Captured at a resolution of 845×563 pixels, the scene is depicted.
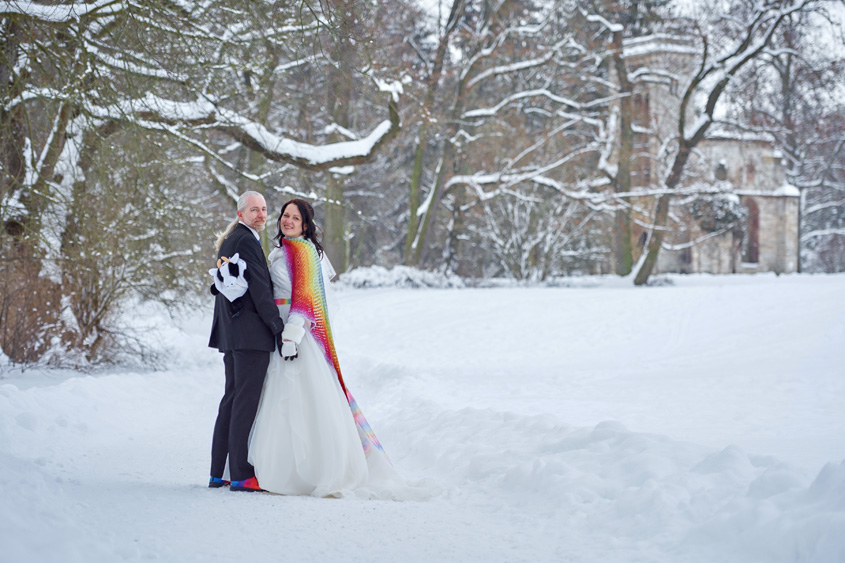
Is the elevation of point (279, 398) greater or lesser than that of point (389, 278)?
lesser

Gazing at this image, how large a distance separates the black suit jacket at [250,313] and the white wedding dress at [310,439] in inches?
6.5

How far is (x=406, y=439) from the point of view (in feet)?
25.4

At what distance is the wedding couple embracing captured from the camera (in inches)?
208

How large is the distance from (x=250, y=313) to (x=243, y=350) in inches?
10.1

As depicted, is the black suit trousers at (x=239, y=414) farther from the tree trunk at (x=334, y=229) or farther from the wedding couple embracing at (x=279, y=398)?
the tree trunk at (x=334, y=229)

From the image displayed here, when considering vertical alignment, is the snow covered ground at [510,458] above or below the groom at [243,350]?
below

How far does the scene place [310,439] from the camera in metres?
5.37

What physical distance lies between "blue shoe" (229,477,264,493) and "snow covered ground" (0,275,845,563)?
0.21 meters

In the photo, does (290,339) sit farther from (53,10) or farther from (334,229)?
(334,229)

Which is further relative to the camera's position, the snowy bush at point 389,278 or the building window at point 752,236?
the building window at point 752,236

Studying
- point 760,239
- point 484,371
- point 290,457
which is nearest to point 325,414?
point 290,457

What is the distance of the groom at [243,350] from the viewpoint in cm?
532

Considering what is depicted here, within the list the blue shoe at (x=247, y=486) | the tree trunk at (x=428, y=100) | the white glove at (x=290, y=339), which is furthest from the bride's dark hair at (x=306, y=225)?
the tree trunk at (x=428, y=100)

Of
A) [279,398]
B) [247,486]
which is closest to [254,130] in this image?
[279,398]
